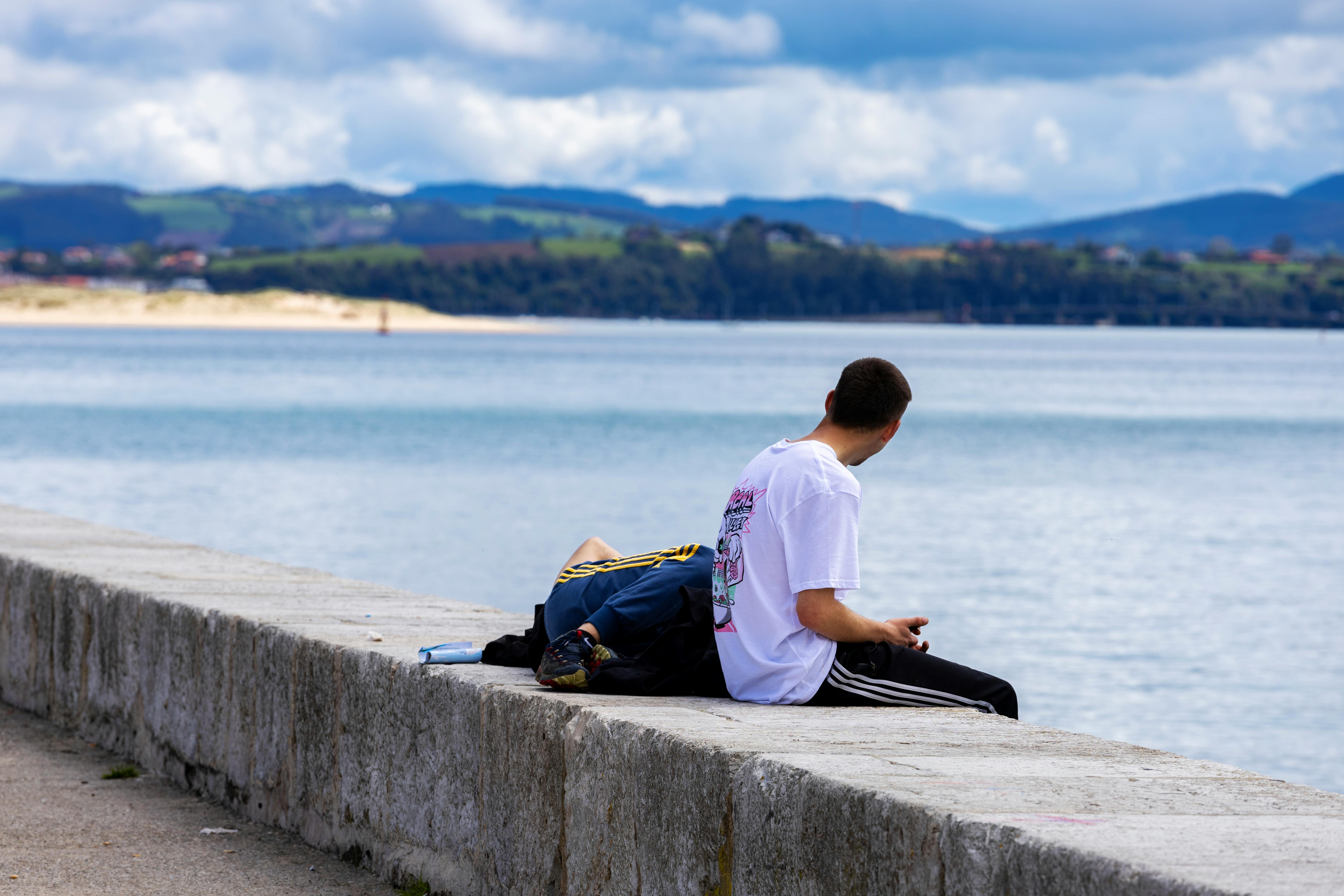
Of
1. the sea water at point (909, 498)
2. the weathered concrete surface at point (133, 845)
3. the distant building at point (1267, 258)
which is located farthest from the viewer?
the distant building at point (1267, 258)

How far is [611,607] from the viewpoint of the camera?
4.33 meters

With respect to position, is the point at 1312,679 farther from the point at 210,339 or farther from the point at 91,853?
the point at 210,339

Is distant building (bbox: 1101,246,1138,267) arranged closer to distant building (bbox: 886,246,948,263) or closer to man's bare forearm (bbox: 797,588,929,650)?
distant building (bbox: 886,246,948,263)

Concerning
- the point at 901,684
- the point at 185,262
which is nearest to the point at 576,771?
the point at 901,684

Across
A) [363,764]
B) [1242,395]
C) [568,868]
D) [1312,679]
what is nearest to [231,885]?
[363,764]

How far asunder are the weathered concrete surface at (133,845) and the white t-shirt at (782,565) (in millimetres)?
1179

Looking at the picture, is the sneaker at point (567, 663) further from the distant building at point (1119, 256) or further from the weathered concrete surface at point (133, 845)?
the distant building at point (1119, 256)

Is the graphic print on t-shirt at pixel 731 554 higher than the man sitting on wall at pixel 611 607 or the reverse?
higher

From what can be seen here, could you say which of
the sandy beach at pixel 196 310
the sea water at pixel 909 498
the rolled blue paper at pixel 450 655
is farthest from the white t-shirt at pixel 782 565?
the sandy beach at pixel 196 310

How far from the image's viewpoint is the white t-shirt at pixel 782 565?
3.97 metres

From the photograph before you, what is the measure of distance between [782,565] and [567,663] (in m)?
0.61

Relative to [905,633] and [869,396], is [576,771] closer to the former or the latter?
[905,633]

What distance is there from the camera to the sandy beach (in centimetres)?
12925

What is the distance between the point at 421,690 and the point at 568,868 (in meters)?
0.76
